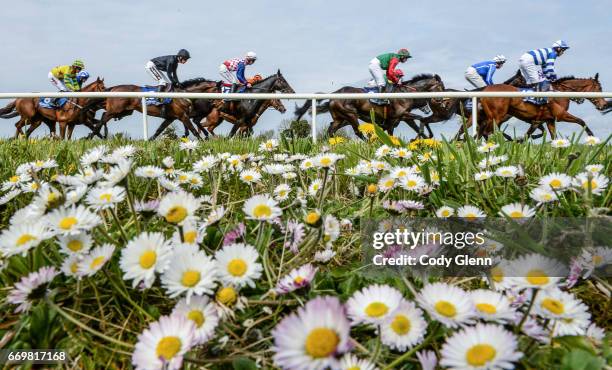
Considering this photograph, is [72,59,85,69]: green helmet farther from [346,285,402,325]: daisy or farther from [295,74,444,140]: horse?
[346,285,402,325]: daisy

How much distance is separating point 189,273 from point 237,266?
76 mm

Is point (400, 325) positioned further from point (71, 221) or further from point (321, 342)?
point (71, 221)

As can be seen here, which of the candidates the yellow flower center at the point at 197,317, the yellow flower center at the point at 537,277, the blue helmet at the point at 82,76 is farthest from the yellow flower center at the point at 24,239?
the blue helmet at the point at 82,76

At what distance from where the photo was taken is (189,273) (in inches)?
27.6

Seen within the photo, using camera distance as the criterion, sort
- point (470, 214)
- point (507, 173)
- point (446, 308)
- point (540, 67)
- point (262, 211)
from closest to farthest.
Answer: point (446, 308), point (262, 211), point (470, 214), point (507, 173), point (540, 67)

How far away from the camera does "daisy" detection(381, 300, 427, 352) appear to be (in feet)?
2.10

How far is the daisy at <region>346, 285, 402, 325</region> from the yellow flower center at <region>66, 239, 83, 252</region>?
0.49 m

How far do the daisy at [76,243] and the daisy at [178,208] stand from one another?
0.13m

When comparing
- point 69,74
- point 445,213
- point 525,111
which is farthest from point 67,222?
point 69,74

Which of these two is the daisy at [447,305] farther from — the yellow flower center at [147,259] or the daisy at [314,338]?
the yellow flower center at [147,259]

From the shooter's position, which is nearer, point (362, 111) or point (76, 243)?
point (76, 243)

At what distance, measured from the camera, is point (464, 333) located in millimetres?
581

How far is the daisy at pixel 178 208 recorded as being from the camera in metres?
0.81

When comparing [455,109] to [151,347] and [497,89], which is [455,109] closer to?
[497,89]
